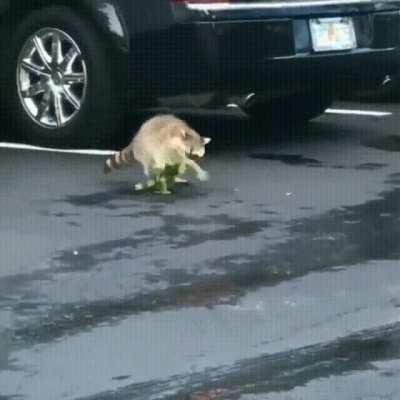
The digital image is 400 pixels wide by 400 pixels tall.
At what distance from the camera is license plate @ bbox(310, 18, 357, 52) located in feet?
29.0

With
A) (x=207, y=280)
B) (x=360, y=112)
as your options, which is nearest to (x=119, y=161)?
(x=207, y=280)

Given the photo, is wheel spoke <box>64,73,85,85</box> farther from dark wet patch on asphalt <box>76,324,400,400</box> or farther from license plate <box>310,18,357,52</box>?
dark wet patch on asphalt <box>76,324,400,400</box>

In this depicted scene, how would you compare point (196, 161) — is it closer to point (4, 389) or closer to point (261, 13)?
point (261, 13)

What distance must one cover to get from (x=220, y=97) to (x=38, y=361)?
11.6 ft

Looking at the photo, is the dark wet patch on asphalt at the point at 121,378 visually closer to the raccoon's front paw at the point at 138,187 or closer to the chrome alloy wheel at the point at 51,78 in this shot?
the raccoon's front paw at the point at 138,187

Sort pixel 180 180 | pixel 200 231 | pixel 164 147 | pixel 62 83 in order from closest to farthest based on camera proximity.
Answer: pixel 200 231 → pixel 164 147 → pixel 180 180 → pixel 62 83

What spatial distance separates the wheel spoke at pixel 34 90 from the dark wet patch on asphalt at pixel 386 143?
192 centimetres

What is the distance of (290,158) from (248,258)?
7.71 feet

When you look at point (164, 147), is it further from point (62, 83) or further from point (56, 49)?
point (56, 49)

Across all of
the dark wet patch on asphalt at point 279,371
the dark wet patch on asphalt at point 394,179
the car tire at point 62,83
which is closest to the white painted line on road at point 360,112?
the dark wet patch on asphalt at point 394,179

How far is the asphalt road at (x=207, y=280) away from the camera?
5.27 m

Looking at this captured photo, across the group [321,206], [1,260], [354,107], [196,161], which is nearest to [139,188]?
[196,161]

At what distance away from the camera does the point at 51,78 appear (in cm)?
894

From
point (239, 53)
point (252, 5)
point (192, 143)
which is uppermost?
point (252, 5)
